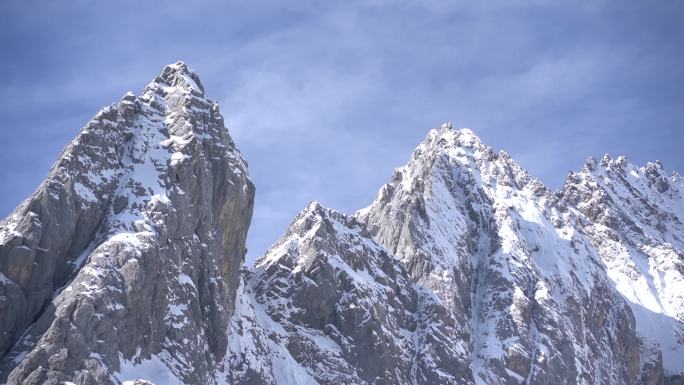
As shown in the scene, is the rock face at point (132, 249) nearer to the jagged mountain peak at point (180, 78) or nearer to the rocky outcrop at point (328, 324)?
the jagged mountain peak at point (180, 78)

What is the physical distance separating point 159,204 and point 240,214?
20805 millimetres

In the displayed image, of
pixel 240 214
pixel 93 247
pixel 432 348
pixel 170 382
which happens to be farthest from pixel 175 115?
pixel 432 348

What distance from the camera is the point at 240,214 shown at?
171375mm

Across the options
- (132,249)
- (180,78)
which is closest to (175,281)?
(132,249)

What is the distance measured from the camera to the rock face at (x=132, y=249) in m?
134

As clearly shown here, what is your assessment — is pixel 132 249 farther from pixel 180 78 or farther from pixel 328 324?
pixel 328 324

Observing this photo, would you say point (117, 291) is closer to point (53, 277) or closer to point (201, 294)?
point (53, 277)

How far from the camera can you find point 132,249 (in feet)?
471

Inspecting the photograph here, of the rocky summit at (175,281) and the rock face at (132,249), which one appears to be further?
the rocky summit at (175,281)

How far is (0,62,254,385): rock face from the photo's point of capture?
134 meters

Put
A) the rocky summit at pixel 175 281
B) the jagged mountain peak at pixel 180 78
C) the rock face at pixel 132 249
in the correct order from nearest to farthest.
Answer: the rock face at pixel 132 249 → the rocky summit at pixel 175 281 → the jagged mountain peak at pixel 180 78

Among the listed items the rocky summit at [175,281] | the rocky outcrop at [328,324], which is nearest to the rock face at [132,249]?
the rocky summit at [175,281]

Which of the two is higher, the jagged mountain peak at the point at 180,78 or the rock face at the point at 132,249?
the jagged mountain peak at the point at 180,78

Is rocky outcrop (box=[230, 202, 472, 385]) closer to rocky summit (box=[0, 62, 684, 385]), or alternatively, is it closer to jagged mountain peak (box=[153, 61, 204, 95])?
rocky summit (box=[0, 62, 684, 385])
